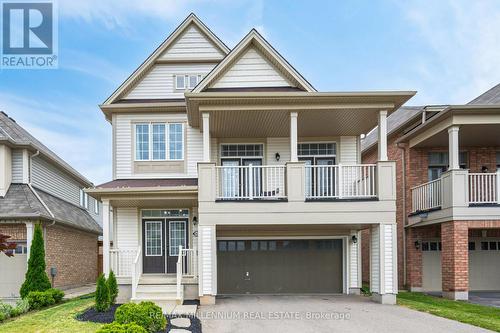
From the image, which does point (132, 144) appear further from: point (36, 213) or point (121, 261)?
point (36, 213)

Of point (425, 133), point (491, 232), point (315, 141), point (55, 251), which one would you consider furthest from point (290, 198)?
point (55, 251)

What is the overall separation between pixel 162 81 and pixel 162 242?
5.59 m

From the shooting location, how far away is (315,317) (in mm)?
10828

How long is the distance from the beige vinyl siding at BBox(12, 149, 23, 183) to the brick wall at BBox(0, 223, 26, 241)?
1940 millimetres

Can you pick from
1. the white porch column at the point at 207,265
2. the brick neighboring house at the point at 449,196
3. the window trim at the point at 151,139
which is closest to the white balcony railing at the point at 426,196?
the brick neighboring house at the point at 449,196

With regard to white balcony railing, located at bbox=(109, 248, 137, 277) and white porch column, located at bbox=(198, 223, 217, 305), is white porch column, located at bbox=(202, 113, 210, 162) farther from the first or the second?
white balcony railing, located at bbox=(109, 248, 137, 277)

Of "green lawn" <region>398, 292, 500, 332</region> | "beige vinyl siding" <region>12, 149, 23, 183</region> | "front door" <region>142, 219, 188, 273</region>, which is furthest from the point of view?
"beige vinyl siding" <region>12, 149, 23, 183</region>

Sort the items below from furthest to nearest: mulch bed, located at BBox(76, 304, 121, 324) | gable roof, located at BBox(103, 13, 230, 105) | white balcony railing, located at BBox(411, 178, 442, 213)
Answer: gable roof, located at BBox(103, 13, 230, 105), white balcony railing, located at BBox(411, 178, 442, 213), mulch bed, located at BBox(76, 304, 121, 324)

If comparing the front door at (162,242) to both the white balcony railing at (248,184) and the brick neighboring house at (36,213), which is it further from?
the brick neighboring house at (36,213)

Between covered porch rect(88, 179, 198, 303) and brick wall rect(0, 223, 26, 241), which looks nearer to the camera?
covered porch rect(88, 179, 198, 303)

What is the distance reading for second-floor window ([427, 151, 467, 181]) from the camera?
16906mm

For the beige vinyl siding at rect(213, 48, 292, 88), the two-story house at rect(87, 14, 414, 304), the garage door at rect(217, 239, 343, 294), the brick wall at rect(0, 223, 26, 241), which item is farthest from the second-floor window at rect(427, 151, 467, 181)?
the brick wall at rect(0, 223, 26, 241)

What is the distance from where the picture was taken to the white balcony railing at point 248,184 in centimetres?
1353

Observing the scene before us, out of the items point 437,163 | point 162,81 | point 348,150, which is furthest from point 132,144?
point 437,163
